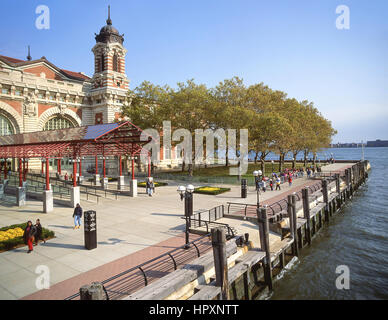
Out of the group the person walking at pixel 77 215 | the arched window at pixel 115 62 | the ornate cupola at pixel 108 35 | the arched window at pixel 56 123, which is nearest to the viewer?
the person walking at pixel 77 215

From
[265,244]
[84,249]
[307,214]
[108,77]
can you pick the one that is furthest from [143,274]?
[108,77]

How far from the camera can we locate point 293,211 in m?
15.5

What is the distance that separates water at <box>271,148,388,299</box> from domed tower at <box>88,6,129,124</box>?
133 ft

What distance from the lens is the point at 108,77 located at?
49.2 meters

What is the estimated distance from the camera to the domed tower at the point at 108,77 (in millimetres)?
48725

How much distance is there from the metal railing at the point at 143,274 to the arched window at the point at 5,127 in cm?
4020

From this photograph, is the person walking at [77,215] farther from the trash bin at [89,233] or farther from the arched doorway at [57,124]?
Answer: the arched doorway at [57,124]

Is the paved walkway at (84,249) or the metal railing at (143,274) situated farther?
the paved walkway at (84,249)

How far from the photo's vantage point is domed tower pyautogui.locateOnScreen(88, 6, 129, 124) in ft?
160

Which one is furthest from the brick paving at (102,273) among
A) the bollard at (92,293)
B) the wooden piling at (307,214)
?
the wooden piling at (307,214)

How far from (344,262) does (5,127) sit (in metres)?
46.3

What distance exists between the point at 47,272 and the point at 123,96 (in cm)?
4458
